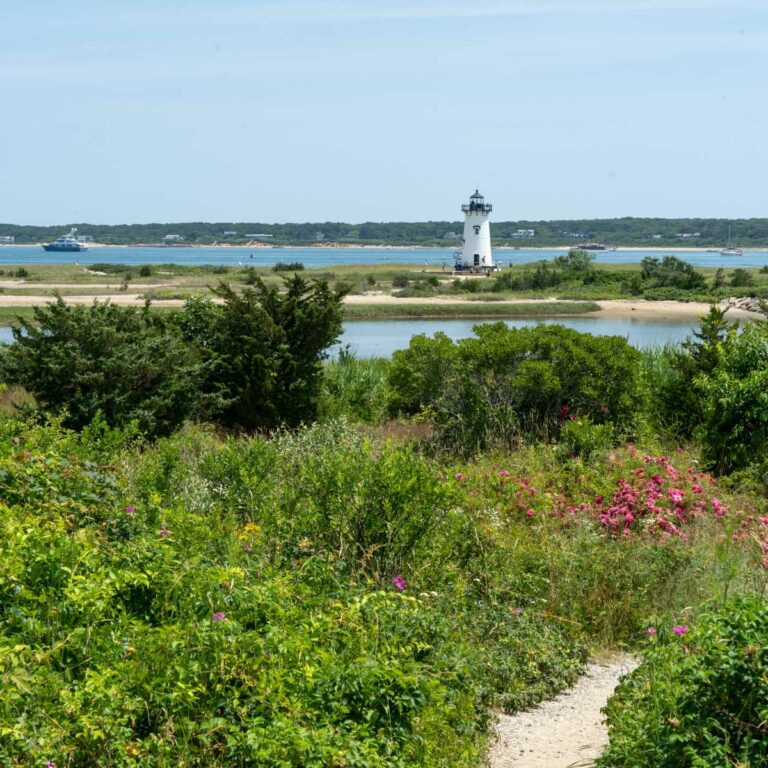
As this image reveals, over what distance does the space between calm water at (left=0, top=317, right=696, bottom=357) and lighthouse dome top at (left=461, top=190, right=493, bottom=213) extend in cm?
3621

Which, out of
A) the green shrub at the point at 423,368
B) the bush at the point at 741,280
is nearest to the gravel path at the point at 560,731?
the green shrub at the point at 423,368

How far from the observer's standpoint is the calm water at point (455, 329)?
42.2m

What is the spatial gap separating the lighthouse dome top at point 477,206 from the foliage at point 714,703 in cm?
8790

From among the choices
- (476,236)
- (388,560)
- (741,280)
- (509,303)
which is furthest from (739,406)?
(476,236)

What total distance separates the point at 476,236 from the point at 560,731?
3518 inches

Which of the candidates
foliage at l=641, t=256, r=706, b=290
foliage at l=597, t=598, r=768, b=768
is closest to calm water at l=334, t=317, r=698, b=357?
foliage at l=641, t=256, r=706, b=290

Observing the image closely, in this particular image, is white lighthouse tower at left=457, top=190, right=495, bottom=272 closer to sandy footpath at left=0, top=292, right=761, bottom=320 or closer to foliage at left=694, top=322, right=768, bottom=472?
sandy footpath at left=0, top=292, right=761, bottom=320

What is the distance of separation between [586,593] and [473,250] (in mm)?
88131

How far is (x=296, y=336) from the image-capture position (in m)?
16.0

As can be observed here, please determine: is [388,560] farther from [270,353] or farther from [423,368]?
[270,353]

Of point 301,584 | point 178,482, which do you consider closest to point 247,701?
point 301,584

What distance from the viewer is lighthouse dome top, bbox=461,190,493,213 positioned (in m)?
90.8

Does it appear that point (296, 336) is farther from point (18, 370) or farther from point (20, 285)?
point (20, 285)

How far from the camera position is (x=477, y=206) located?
90.8 meters
